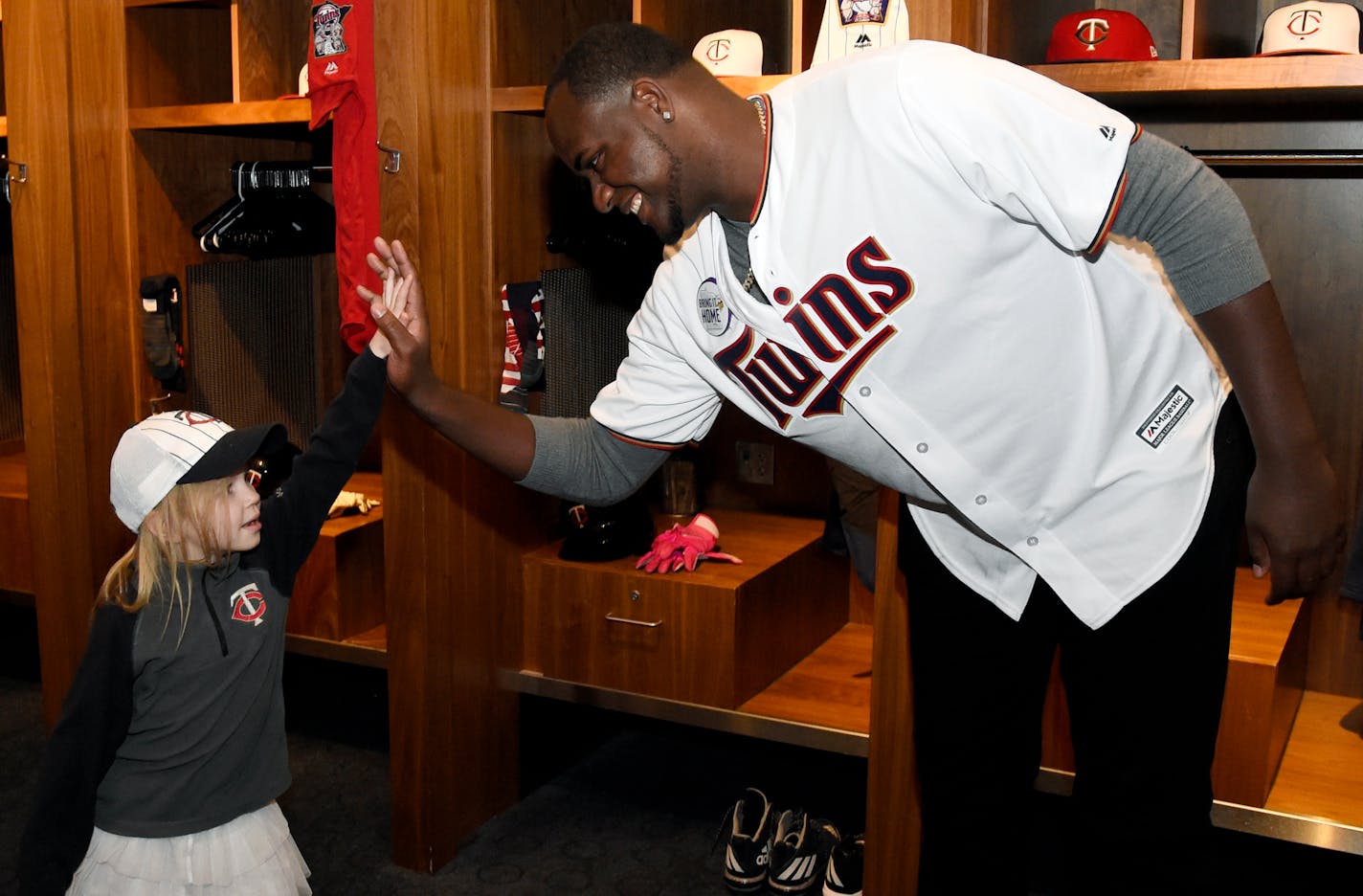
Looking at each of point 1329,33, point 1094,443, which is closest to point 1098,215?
point 1094,443

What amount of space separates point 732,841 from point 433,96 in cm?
151

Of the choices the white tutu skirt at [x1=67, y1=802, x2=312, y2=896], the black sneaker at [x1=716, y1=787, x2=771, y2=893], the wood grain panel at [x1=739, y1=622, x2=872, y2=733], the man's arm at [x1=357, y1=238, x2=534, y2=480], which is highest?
the man's arm at [x1=357, y1=238, x2=534, y2=480]

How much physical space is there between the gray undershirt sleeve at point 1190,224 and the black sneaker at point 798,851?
156 centimetres

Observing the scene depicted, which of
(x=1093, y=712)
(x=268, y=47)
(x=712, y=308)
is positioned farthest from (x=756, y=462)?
(x=1093, y=712)

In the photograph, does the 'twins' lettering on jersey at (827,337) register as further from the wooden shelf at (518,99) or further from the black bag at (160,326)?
the black bag at (160,326)

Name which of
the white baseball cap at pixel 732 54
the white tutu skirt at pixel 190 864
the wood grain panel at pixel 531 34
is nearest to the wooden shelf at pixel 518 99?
the wood grain panel at pixel 531 34

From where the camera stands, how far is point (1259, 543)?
1.34 meters

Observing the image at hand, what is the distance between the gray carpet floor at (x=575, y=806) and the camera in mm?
2521

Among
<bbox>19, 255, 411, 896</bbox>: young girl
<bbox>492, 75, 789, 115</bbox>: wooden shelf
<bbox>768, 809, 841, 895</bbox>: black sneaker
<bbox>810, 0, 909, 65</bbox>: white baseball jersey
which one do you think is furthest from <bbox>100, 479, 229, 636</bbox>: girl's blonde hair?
<bbox>768, 809, 841, 895</bbox>: black sneaker

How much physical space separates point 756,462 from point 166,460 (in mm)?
1622

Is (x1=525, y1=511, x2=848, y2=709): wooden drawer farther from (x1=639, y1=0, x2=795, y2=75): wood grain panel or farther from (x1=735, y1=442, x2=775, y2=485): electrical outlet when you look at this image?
(x1=639, y1=0, x2=795, y2=75): wood grain panel

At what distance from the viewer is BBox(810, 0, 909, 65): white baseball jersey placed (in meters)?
2.07

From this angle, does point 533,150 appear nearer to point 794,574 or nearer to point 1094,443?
point 794,574

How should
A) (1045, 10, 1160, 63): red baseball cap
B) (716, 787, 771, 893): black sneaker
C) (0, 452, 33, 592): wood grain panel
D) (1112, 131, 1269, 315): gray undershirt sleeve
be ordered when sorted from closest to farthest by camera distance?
(1112, 131, 1269, 315): gray undershirt sleeve, (1045, 10, 1160, 63): red baseball cap, (716, 787, 771, 893): black sneaker, (0, 452, 33, 592): wood grain panel
